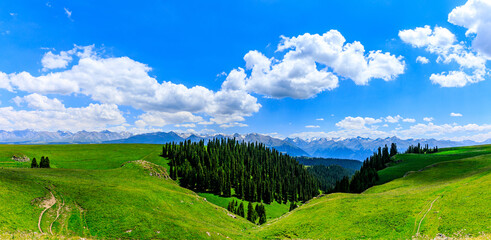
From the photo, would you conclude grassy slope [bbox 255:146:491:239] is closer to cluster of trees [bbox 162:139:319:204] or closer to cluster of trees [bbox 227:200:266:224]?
cluster of trees [bbox 227:200:266:224]

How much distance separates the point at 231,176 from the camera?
486 ft

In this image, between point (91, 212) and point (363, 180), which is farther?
point (363, 180)

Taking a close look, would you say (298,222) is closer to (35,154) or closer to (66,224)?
(66,224)

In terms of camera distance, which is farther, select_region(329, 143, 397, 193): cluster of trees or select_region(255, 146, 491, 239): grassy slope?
select_region(329, 143, 397, 193): cluster of trees

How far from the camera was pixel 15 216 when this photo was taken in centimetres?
3058

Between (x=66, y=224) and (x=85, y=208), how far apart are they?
16.8 feet

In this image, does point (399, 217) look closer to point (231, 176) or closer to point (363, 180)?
point (363, 180)

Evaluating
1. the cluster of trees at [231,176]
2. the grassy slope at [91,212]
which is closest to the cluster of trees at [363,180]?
the cluster of trees at [231,176]

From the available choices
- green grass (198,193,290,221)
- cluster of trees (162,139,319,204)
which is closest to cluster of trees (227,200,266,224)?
green grass (198,193,290,221)

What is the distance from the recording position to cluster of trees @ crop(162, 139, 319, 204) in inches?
4855

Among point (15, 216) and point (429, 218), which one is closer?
point (15, 216)

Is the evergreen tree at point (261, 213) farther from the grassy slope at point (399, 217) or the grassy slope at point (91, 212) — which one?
the grassy slope at point (91, 212)

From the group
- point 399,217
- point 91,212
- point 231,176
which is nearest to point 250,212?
point 231,176

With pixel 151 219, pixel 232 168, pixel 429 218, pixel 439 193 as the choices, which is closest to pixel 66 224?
pixel 151 219
